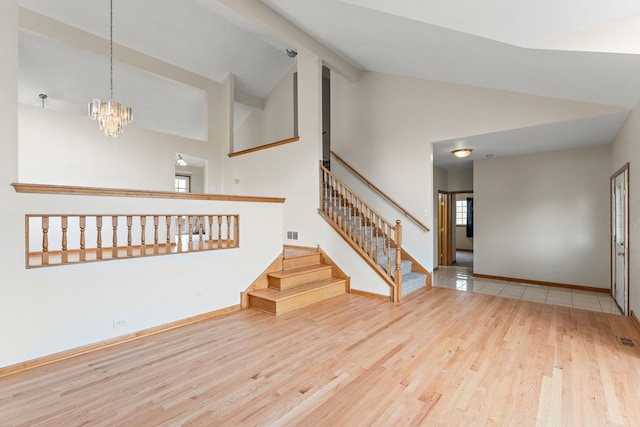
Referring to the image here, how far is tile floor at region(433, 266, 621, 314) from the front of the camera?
4.59 meters

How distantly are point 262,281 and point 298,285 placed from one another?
53 centimetres

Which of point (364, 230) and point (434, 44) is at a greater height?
point (434, 44)

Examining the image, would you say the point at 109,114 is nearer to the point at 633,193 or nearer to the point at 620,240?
the point at 633,193

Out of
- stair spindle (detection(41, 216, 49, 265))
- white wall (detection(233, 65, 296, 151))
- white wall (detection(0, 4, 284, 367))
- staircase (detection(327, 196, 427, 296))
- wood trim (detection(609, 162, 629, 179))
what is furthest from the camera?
white wall (detection(233, 65, 296, 151))

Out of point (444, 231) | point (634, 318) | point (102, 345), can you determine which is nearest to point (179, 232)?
point (102, 345)

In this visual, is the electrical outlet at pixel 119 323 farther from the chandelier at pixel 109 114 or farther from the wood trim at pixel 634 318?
the wood trim at pixel 634 318

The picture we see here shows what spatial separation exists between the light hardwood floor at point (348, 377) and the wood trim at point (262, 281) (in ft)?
1.63

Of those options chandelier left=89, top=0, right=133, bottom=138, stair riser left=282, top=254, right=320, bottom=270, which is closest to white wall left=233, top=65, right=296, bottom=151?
stair riser left=282, top=254, right=320, bottom=270

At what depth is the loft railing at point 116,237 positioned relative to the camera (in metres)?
2.75

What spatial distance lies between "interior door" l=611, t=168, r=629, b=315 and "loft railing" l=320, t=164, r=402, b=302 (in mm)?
2861

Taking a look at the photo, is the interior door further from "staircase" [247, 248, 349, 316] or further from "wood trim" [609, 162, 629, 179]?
"staircase" [247, 248, 349, 316]

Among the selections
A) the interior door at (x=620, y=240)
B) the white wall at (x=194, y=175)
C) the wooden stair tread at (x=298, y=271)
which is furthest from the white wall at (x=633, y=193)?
the white wall at (x=194, y=175)

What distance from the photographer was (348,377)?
95.3 inches

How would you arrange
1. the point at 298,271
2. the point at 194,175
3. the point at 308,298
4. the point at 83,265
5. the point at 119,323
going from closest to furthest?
the point at 83,265
the point at 119,323
the point at 308,298
the point at 298,271
the point at 194,175
